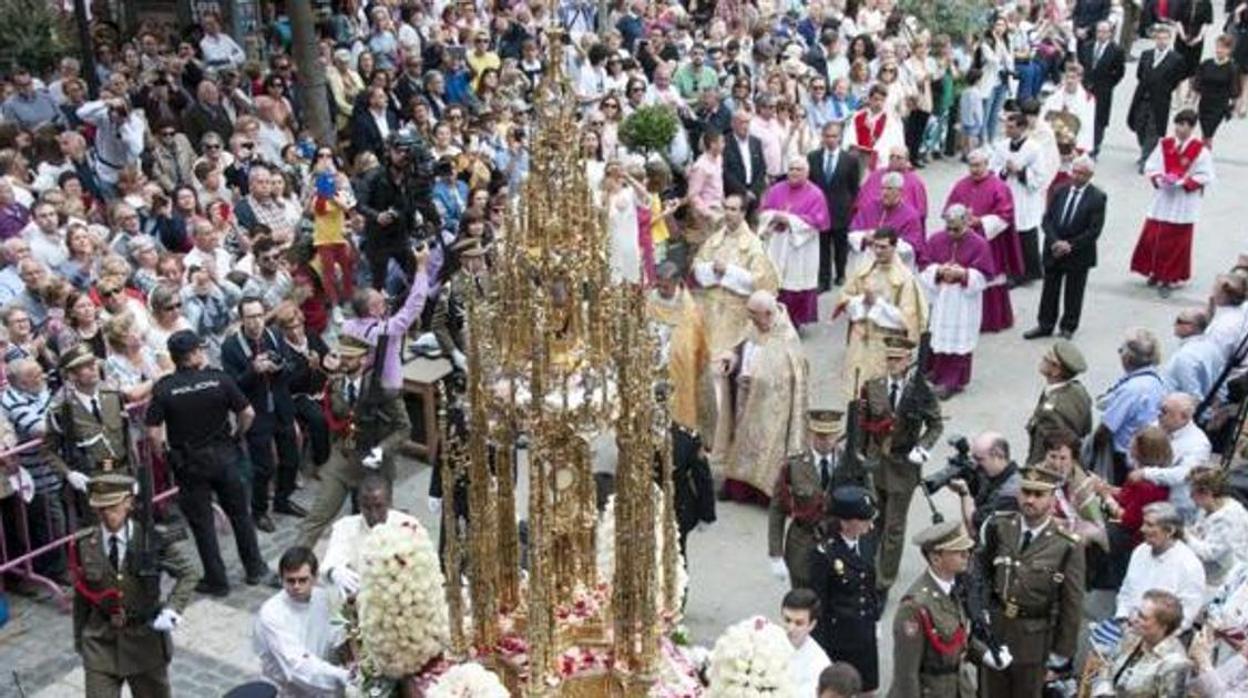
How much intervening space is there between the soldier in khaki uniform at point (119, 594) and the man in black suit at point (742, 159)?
934 centimetres

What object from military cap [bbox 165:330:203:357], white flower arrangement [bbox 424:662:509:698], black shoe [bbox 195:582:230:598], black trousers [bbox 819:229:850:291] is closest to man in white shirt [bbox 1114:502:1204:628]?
white flower arrangement [bbox 424:662:509:698]

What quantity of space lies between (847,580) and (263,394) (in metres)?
4.83

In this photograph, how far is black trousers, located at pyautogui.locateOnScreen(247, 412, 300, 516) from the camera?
11.2 meters

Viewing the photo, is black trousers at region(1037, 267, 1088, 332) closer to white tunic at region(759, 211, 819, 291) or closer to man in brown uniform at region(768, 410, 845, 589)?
white tunic at region(759, 211, 819, 291)

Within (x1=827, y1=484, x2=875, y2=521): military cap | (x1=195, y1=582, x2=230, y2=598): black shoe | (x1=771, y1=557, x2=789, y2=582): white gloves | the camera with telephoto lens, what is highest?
(x1=827, y1=484, x2=875, y2=521): military cap

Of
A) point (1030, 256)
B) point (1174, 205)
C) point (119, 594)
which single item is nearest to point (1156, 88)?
point (1174, 205)

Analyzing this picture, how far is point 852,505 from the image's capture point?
8.42 meters

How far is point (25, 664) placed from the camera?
9711mm

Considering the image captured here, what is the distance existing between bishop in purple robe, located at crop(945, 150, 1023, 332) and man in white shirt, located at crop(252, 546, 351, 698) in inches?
317

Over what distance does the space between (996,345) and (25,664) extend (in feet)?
30.5

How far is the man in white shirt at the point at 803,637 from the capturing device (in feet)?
24.7

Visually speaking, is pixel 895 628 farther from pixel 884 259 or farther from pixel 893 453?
pixel 884 259

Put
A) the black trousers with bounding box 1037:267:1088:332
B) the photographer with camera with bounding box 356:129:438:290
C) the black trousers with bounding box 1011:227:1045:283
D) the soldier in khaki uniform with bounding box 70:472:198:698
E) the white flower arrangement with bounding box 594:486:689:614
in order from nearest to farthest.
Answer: the white flower arrangement with bounding box 594:486:689:614 → the soldier in khaki uniform with bounding box 70:472:198:698 → the photographer with camera with bounding box 356:129:438:290 → the black trousers with bounding box 1037:267:1088:332 → the black trousers with bounding box 1011:227:1045:283

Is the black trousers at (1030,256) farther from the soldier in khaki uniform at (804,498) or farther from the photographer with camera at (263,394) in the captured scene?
the photographer with camera at (263,394)
